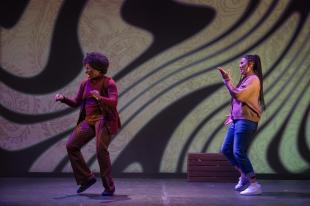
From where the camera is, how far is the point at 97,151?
17.2 ft

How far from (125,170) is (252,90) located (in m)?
2.40

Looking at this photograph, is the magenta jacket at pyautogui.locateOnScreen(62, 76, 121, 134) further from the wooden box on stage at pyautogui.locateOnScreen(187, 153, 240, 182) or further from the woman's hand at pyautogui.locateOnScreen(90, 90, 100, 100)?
the wooden box on stage at pyautogui.locateOnScreen(187, 153, 240, 182)

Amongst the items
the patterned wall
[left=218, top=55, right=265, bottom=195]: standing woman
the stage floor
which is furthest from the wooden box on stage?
[left=218, top=55, right=265, bottom=195]: standing woman

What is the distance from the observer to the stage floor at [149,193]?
5.01m

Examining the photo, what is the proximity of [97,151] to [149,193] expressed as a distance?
846mm

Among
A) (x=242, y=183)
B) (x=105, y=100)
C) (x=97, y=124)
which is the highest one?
(x=105, y=100)

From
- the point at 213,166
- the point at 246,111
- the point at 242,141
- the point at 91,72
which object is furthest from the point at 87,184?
the point at 213,166

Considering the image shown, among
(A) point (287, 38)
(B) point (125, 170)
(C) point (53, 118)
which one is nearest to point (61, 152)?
(C) point (53, 118)

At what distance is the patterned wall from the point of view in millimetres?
7078

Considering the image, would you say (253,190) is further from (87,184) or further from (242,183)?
(87,184)

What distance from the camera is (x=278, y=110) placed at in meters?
7.16

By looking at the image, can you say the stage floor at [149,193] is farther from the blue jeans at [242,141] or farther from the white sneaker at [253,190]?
the blue jeans at [242,141]

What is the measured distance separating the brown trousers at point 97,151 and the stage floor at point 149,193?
205mm

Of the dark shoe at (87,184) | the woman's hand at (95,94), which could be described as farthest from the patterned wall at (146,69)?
the woman's hand at (95,94)
